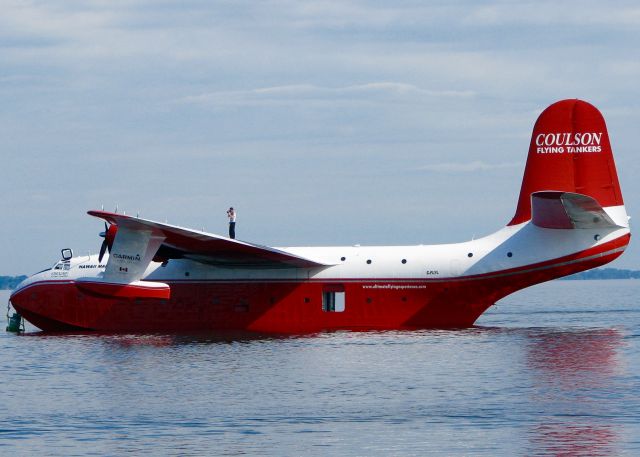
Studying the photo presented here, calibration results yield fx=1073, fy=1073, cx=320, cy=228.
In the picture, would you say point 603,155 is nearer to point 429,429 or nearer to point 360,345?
point 360,345

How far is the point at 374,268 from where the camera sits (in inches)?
1463

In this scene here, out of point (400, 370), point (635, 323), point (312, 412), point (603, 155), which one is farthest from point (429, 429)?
point (635, 323)

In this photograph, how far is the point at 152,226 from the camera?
34.6 meters

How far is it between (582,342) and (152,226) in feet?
46.2

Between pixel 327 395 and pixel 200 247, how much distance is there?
14447 mm

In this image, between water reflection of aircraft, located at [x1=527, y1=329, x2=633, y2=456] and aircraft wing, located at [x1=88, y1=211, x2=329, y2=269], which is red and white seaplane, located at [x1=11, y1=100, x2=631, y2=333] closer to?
aircraft wing, located at [x1=88, y1=211, x2=329, y2=269]

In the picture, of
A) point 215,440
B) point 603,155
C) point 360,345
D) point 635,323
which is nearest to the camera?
point 215,440

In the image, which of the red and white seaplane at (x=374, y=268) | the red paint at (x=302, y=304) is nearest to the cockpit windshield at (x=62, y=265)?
the red paint at (x=302, y=304)

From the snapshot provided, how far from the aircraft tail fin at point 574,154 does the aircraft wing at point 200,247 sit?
824 centimetres

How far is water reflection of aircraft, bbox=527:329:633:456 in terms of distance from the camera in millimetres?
17156

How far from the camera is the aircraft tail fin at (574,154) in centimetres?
3634

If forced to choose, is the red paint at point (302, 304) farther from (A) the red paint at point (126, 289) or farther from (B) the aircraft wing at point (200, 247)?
(B) the aircraft wing at point (200, 247)

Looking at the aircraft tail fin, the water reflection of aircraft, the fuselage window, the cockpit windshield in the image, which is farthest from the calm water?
the aircraft tail fin

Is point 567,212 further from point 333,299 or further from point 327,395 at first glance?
point 327,395
